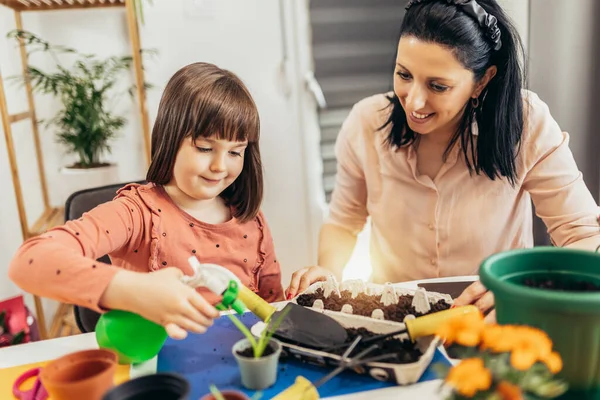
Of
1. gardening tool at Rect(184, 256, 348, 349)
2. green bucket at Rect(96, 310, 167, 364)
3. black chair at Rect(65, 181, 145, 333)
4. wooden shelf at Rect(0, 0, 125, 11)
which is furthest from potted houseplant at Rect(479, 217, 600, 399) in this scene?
wooden shelf at Rect(0, 0, 125, 11)

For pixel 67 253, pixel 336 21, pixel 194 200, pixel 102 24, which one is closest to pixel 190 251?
pixel 194 200

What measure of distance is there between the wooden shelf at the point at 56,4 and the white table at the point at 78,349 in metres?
1.48

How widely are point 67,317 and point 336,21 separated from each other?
5.79 ft

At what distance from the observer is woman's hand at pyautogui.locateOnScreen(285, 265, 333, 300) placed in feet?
Answer: 3.65

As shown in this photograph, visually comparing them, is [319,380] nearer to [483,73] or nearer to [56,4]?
[483,73]

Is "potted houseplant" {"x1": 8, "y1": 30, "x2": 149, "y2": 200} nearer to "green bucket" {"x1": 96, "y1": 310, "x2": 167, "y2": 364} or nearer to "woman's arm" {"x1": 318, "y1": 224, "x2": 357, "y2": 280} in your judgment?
"woman's arm" {"x1": 318, "y1": 224, "x2": 357, "y2": 280}

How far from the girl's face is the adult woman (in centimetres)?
27

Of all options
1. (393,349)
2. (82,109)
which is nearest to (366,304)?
(393,349)

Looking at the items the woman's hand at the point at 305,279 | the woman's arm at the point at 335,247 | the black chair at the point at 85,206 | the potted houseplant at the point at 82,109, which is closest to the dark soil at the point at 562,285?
the woman's hand at the point at 305,279

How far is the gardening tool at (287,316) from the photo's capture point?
75 centimetres

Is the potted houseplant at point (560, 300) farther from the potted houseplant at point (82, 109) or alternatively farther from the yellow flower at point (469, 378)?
the potted houseplant at point (82, 109)

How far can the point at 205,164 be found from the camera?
3.49 feet

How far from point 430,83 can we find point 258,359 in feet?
2.35

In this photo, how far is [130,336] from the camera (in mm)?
768
